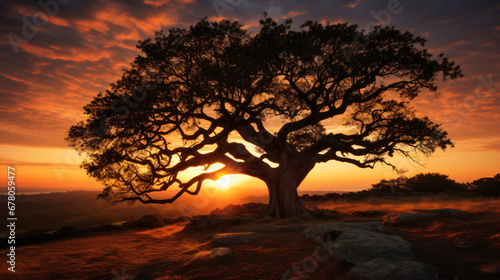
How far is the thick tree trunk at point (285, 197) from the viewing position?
62.6 feet

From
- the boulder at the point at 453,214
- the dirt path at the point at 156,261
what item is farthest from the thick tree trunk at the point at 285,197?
the boulder at the point at 453,214

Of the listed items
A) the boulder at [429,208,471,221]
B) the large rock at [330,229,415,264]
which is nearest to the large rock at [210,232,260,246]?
the large rock at [330,229,415,264]

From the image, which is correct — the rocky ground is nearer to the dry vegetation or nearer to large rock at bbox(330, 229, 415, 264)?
large rock at bbox(330, 229, 415, 264)

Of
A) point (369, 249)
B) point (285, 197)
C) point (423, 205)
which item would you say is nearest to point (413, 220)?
point (369, 249)

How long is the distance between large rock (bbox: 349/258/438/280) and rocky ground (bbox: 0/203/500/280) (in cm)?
2

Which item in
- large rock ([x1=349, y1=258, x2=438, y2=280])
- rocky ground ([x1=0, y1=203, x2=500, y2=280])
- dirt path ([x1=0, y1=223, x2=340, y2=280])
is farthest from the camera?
dirt path ([x1=0, y1=223, x2=340, y2=280])

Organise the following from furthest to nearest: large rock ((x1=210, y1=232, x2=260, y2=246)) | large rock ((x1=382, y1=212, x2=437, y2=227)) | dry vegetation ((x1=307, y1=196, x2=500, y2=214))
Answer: dry vegetation ((x1=307, y1=196, x2=500, y2=214)), large rock ((x1=382, y1=212, x2=437, y2=227)), large rock ((x1=210, y1=232, x2=260, y2=246))

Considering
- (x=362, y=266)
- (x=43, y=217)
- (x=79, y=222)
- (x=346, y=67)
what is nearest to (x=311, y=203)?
(x=346, y=67)

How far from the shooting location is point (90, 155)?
1605 cm

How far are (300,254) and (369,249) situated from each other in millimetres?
2103

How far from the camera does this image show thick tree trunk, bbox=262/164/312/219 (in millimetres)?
19094

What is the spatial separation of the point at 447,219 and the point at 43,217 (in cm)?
5469

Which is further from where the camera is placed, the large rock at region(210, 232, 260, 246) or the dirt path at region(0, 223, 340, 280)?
the large rock at region(210, 232, 260, 246)

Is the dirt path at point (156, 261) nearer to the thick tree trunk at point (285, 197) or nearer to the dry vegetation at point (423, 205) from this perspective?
the thick tree trunk at point (285, 197)
